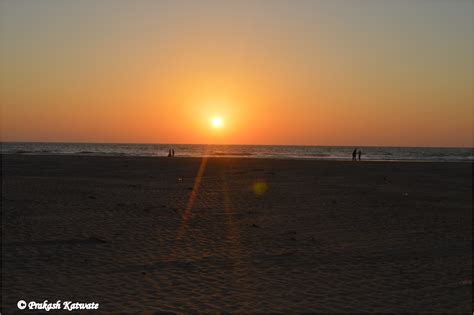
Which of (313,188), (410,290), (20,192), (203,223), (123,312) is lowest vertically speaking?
(123,312)

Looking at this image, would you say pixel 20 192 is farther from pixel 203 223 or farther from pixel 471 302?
pixel 471 302

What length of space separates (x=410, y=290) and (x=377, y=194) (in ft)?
50.2

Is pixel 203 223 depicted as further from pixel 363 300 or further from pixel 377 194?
pixel 377 194

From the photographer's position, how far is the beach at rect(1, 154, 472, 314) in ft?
28.6

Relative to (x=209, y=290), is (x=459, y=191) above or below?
above

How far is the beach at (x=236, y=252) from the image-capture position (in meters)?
8.73

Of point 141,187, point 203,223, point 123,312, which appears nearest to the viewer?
point 123,312

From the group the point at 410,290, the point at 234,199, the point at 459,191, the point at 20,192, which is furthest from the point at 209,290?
the point at 459,191

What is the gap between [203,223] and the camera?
1562cm

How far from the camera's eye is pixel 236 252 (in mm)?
12016

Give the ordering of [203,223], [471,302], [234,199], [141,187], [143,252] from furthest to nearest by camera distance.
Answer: [141,187], [234,199], [203,223], [143,252], [471,302]

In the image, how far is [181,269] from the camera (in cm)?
1038

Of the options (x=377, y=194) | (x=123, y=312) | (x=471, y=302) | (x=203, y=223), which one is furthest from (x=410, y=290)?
(x=377, y=194)

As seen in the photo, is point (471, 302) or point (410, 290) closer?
point (471, 302)
